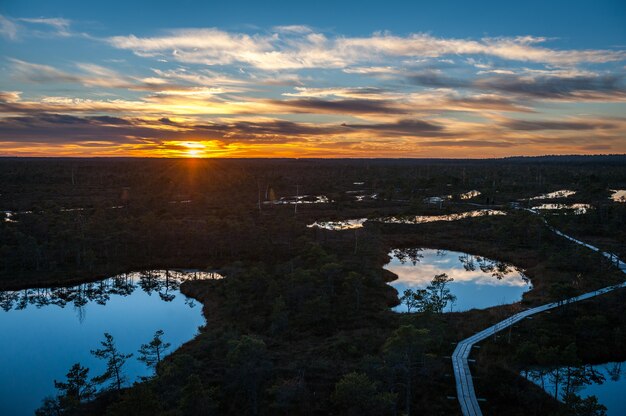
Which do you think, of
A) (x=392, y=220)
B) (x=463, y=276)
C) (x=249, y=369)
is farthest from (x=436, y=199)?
(x=249, y=369)

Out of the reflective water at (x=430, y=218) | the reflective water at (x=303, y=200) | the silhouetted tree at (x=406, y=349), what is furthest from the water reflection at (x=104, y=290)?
the reflective water at (x=303, y=200)

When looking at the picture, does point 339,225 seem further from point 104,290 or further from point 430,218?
point 104,290

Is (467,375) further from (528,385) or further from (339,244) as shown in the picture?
(339,244)

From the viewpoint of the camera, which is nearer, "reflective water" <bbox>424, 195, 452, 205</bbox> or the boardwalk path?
the boardwalk path

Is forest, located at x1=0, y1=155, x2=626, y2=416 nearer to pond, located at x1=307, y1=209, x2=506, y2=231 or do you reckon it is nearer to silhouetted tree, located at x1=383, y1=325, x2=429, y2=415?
silhouetted tree, located at x1=383, y1=325, x2=429, y2=415

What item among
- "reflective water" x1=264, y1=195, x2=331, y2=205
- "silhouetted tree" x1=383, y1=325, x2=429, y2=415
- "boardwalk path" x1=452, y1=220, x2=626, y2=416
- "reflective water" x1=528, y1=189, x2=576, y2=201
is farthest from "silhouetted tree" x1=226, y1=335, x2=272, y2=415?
"reflective water" x1=528, y1=189, x2=576, y2=201
